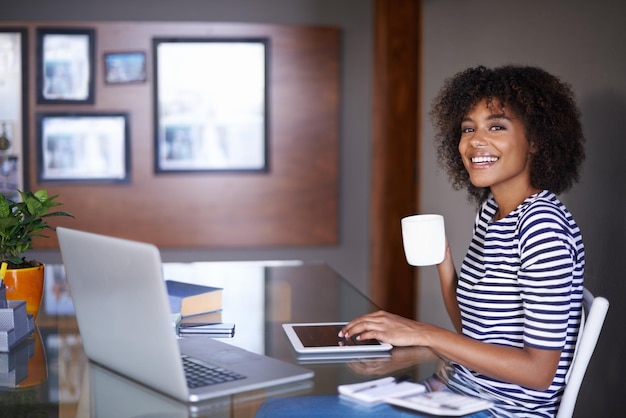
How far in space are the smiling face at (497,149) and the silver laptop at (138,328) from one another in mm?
657

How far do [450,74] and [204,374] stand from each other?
239 centimetres

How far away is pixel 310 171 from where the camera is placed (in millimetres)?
3934

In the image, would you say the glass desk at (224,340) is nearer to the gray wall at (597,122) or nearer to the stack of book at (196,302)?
the stack of book at (196,302)

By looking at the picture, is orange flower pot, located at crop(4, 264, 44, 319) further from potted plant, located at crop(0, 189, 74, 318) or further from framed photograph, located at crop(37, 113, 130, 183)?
framed photograph, located at crop(37, 113, 130, 183)

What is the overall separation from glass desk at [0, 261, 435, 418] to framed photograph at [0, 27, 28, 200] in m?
1.60

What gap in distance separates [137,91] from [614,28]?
2362 mm

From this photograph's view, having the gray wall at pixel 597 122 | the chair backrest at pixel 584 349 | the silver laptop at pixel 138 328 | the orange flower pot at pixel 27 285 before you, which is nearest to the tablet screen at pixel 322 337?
the silver laptop at pixel 138 328

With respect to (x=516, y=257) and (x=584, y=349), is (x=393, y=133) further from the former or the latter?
(x=584, y=349)

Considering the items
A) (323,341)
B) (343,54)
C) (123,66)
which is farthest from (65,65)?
(323,341)

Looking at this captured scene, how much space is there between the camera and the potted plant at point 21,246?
177 cm

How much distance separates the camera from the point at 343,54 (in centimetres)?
394

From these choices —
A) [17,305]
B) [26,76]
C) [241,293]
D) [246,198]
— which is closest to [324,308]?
[241,293]

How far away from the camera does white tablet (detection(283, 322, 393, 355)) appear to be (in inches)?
60.0

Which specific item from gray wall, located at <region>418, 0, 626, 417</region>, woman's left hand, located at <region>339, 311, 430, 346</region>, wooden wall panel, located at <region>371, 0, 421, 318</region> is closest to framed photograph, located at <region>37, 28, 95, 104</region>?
wooden wall panel, located at <region>371, 0, 421, 318</region>
